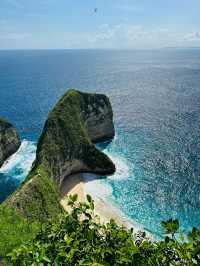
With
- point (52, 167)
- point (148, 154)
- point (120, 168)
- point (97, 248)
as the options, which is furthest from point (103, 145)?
point (97, 248)

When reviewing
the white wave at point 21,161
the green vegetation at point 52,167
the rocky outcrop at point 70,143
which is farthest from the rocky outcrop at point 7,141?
the rocky outcrop at point 70,143

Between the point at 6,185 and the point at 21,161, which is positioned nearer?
the point at 6,185

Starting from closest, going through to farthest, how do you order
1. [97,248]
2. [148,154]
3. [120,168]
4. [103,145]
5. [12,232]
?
[97,248], [12,232], [120,168], [148,154], [103,145]

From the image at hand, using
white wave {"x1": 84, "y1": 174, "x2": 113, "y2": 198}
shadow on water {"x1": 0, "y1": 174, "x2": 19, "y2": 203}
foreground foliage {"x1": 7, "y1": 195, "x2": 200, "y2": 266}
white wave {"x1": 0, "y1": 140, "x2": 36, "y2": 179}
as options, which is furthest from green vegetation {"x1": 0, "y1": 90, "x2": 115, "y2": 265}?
foreground foliage {"x1": 7, "y1": 195, "x2": 200, "y2": 266}

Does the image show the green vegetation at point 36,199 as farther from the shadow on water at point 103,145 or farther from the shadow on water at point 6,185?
the shadow on water at point 103,145

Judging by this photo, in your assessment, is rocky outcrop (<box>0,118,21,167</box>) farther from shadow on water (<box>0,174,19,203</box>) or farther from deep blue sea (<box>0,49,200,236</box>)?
shadow on water (<box>0,174,19,203</box>)

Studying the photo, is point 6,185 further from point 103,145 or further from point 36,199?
point 103,145

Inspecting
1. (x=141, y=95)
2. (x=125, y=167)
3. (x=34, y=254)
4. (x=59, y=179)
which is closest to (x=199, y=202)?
(x=125, y=167)

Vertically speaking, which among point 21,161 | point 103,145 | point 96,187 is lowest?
point 96,187
